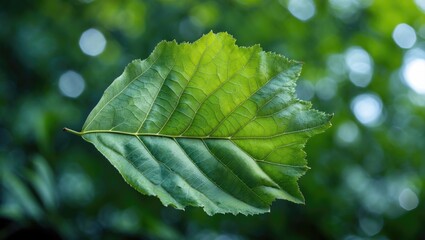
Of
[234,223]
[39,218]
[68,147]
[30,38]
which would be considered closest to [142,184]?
[39,218]

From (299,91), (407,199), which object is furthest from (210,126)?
(407,199)

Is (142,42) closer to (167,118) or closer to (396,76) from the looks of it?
(396,76)

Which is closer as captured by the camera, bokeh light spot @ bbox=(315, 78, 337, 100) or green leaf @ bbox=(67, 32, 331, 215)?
green leaf @ bbox=(67, 32, 331, 215)

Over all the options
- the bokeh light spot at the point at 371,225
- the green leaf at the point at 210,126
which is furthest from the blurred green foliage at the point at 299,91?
the green leaf at the point at 210,126

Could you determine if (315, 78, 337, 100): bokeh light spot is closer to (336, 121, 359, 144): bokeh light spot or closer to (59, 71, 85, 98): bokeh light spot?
(336, 121, 359, 144): bokeh light spot

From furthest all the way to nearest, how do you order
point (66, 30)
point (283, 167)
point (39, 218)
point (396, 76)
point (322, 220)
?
point (396, 76), point (66, 30), point (322, 220), point (39, 218), point (283, 167)

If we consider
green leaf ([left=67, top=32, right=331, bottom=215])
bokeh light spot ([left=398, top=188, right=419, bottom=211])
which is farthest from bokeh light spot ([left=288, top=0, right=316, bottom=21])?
green leaf ([left=67, top=32, right=331, bottom=215])
